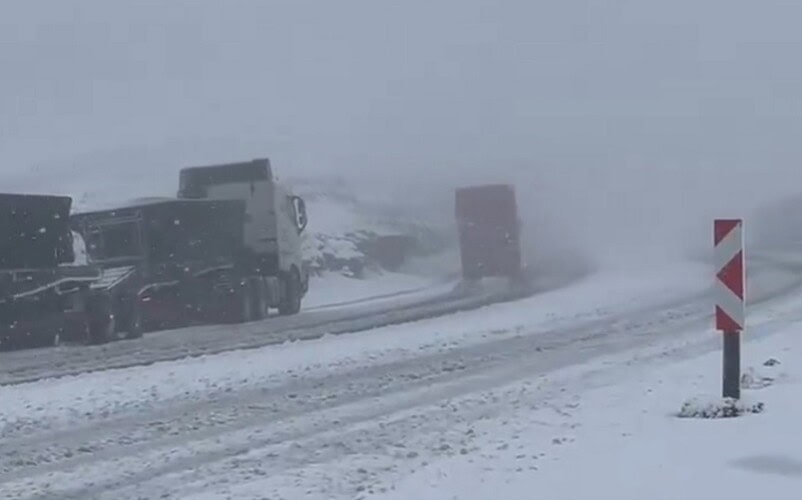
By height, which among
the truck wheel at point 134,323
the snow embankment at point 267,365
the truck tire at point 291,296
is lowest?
the truck tire at point 291,296

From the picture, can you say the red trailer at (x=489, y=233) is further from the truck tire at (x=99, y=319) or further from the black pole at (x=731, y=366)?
the black pole at (x=731, y=366)

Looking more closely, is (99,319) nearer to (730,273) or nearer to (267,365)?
(267,365)

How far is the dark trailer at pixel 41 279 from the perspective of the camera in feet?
76.1

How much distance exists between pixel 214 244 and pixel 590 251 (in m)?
24.5

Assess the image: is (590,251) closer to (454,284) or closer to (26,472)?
(454,284)

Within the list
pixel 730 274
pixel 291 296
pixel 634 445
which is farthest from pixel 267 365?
pixel 291 296

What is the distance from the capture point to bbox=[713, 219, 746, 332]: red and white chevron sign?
10.0m

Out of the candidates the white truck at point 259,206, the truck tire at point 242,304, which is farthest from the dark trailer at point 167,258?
the white truck at point 259,206

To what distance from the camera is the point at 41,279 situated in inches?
933

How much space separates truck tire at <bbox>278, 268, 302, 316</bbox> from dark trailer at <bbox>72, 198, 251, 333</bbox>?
253cm

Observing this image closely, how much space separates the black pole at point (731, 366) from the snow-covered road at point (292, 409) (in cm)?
204

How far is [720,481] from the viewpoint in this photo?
770 cm

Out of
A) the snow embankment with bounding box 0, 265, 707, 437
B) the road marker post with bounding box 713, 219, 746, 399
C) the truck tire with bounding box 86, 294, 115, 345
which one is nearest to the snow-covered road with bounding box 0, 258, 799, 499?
the snow embankment with bounding box 0, 265, 707, 437

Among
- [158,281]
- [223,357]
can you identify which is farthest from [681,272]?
[223,357]
